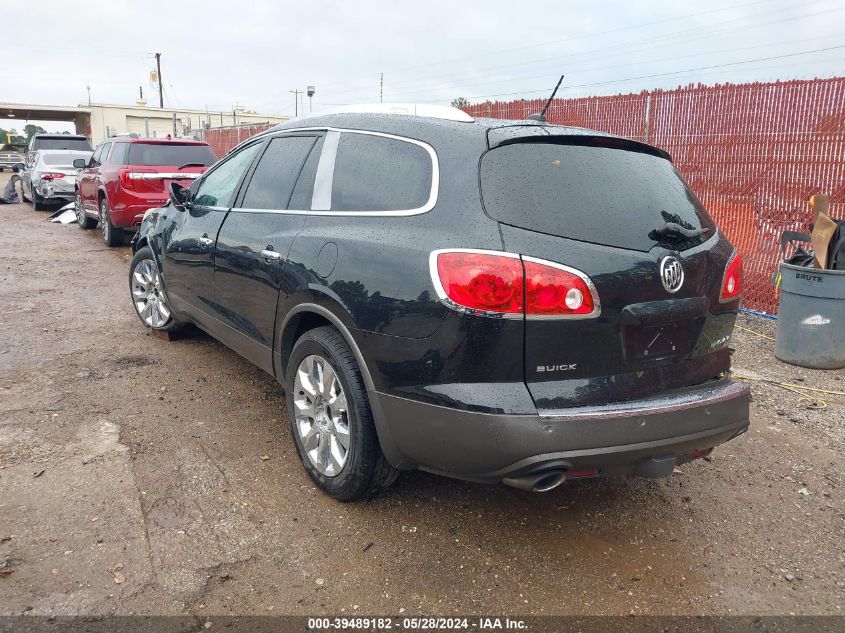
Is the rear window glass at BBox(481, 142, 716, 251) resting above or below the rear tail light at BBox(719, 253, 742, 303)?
above

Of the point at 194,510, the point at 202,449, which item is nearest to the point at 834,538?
the point at 194,510

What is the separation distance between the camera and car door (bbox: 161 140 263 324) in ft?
14.0

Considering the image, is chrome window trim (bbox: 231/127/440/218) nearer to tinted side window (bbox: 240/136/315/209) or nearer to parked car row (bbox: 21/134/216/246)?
tinted side window (bbox: 240/136/315/209)

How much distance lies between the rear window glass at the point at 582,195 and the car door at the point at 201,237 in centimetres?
214

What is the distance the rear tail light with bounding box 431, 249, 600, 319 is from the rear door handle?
130 centimetres

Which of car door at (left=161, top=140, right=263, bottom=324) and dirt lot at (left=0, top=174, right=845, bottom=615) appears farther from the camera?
car door at (left=161, top=140, right=263, bottom=324)

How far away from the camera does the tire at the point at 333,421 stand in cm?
284

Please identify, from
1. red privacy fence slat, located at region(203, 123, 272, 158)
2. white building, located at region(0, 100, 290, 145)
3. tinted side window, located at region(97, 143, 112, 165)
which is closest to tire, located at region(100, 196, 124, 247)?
tinted side window, located at region(97, 143, 112, 165)

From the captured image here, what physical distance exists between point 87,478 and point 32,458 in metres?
0.44

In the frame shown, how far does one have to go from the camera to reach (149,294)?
18.7 feet

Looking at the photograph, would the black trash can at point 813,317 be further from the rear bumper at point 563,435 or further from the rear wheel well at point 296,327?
the rear wheel well at point 296,327

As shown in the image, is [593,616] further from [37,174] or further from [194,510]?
[37,174]

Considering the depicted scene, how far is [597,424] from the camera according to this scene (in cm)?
238

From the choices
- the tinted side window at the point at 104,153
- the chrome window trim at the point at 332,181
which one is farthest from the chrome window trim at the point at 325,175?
→ the tinted side window at the point at 104,153
